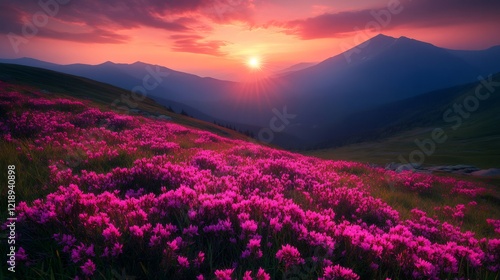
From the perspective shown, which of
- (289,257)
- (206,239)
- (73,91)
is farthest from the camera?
(73,91)

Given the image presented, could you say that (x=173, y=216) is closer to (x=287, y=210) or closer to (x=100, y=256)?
(x=100, y=256)

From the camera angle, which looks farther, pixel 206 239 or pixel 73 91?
pixel 73 91

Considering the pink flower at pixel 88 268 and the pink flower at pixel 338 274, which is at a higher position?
the pink flower at pixel 338 274

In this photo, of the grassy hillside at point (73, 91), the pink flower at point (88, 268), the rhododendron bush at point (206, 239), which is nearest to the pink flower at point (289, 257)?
the rhododendron bush at point (206, 239)

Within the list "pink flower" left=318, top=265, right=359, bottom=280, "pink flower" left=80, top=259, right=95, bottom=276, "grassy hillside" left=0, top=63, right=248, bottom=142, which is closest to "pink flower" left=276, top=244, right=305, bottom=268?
"pink flower" left=318, top=265, right=359, bottom=280

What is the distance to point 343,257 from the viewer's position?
149 inches

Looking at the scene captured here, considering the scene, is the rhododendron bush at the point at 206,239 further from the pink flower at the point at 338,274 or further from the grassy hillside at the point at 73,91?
the grassy hillside at the point at 73,91

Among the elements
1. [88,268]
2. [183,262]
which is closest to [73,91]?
[88,268]

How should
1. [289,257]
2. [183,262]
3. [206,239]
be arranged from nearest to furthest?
[183,262] < [289,257] < [206,239]

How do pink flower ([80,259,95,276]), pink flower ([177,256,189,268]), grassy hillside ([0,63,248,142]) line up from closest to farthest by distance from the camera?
pink flower ([80,259,95,276])
pink flower ([177,256,189,268])
grassy hillside ([0,63,248,142])

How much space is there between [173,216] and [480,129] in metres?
219

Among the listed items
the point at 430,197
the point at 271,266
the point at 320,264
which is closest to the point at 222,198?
the point at 271,266

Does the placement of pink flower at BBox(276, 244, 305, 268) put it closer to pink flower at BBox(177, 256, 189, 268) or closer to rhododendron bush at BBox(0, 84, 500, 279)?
rhododendron bush at BBox(0, 84, 500, 279)

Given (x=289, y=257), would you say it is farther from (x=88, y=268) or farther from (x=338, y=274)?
(x=88, y=268)
